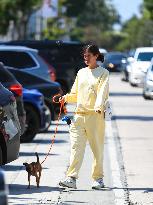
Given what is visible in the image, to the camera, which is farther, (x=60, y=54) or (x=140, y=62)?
(x=140, y=62)

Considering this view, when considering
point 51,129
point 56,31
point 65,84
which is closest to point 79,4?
point 56,31

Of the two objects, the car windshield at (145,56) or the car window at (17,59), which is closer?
the car window at (17,59)

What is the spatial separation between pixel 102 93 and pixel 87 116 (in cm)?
36

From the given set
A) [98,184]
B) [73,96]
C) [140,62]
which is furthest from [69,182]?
[140,62]

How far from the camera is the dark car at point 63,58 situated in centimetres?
3331

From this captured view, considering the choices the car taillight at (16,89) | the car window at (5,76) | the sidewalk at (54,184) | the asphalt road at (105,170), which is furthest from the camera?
the car window at (5,76)

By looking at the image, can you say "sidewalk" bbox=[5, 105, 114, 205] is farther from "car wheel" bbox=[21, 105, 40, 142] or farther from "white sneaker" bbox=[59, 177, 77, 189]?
"car wheel" bbox=[21, 105, 40, 142]

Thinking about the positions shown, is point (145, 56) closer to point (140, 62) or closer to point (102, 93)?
point (140, 62)

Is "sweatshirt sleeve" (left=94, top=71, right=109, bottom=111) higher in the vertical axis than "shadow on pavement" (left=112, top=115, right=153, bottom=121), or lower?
higher

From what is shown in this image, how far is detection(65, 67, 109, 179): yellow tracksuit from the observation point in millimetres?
12383

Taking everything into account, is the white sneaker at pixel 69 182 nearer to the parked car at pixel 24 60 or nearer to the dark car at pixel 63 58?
the parked car at pixel 24 60

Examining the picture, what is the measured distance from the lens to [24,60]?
89.6 feet

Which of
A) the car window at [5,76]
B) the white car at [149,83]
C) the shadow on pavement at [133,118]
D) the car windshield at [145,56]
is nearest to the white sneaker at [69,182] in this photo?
the car window at [5,76]

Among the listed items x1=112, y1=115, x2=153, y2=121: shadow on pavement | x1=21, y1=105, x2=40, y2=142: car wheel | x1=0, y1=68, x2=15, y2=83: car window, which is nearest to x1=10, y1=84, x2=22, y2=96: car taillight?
x1=0, y1=68, x2=15, y2=83: car window
